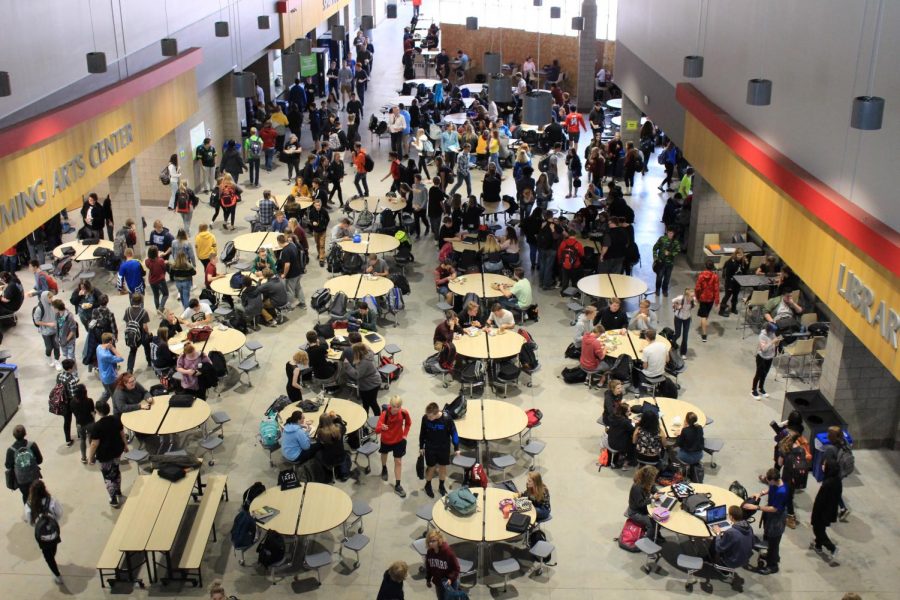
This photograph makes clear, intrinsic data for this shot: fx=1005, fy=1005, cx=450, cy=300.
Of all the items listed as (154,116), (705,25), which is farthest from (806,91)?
(154,116)

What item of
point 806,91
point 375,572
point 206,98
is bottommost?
point 375,572

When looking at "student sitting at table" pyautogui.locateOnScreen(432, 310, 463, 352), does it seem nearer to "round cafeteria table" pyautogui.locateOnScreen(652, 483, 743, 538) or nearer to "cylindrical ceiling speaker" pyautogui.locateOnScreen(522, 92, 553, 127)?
"round cafeteria table" pyautogui.locateOnScreen(652, 483, 743, 538)

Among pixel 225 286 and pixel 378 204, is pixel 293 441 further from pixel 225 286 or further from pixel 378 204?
pixel 378 204

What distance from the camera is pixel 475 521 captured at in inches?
426

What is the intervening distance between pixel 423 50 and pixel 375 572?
34.6 m

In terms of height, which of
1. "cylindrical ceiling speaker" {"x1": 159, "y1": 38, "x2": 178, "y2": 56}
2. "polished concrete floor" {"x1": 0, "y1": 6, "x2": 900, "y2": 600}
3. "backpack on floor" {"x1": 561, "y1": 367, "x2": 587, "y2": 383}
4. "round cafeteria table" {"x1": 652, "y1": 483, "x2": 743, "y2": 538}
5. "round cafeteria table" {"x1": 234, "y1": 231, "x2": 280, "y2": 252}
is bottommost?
"polished concrete floor" {"x1": 0, "y1": 6, "x2": 900, "y2": 600}

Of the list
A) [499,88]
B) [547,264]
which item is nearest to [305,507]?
[547,264]

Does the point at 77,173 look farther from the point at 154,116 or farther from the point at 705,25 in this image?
the point at 705,25

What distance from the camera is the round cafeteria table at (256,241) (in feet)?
60.6

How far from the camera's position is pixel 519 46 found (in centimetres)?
4075

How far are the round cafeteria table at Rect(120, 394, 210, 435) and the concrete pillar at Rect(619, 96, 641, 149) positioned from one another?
17984 millimetres

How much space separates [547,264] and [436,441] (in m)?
7.11

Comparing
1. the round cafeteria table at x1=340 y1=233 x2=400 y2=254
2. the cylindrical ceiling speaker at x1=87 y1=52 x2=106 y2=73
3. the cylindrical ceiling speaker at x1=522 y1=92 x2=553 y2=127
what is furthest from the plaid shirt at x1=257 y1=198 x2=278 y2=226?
the cylindrical ceiling speaker at x1=87 y1=52 x2=106 y2=73

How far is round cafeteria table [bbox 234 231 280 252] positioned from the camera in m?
18.5
